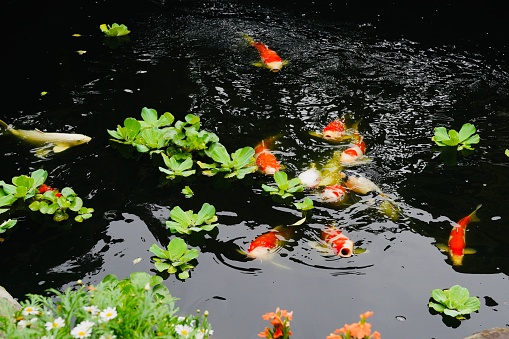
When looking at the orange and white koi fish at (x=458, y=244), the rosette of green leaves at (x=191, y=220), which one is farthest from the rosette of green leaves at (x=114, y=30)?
the orange and white koi fish at (x=458, y=244)

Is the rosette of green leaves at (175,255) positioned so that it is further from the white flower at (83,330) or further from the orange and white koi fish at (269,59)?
the orange and white koi fish at (269,59)

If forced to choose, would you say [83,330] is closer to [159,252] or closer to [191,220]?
[159,252]

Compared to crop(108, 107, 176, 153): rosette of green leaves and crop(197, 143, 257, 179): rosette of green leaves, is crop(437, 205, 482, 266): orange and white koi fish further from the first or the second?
crop(108, 107, 176, 153): rosette of green leaves

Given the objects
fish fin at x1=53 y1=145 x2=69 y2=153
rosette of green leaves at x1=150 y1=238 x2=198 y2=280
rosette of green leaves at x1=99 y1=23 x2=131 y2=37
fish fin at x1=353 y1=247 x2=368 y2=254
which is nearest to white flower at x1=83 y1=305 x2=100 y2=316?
rosette of green leaves at x1=150 y1=238 x2=198 y2=280

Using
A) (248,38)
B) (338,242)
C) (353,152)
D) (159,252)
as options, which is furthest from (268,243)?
(248,38)

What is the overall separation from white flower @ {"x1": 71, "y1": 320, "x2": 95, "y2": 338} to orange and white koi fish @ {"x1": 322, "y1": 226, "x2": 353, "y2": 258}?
169cm

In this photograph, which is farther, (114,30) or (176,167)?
(114,30)

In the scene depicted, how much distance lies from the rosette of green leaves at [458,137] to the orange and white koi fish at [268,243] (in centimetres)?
153

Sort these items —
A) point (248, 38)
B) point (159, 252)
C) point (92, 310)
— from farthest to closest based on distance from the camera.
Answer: point (248, 38), point (159, 252), point (92, 310)

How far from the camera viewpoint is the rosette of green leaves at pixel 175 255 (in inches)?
128

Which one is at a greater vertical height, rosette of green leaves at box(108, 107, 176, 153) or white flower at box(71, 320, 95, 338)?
white flower at box(71, 320, 95, 338)

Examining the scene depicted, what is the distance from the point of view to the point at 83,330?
199 centimetres

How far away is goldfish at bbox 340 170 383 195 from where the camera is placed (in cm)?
382

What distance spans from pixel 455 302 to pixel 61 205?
2.35 meters
